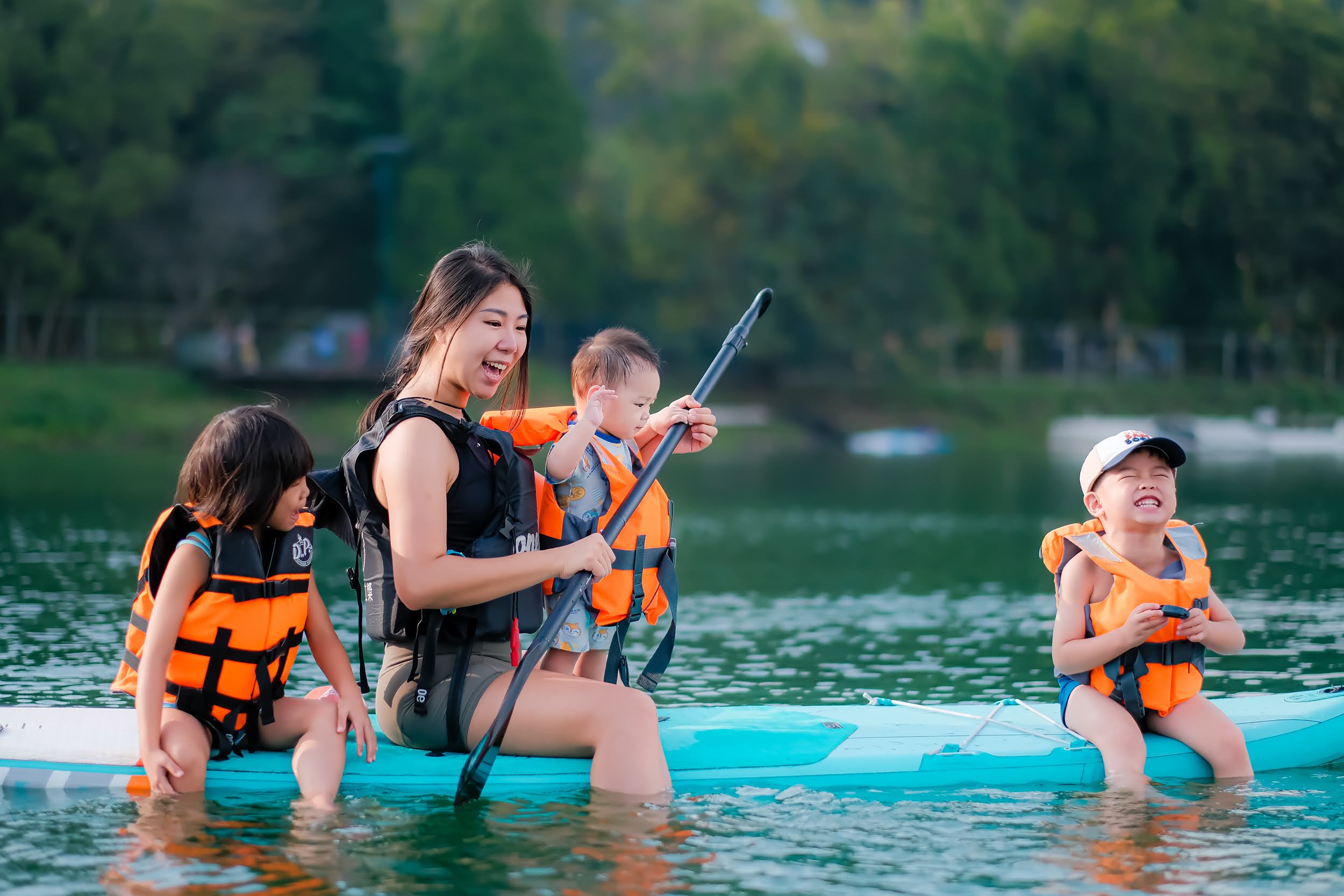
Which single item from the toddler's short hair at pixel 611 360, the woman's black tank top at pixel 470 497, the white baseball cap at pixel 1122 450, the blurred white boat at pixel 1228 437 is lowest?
the woman's black tank top at pixel 470 497

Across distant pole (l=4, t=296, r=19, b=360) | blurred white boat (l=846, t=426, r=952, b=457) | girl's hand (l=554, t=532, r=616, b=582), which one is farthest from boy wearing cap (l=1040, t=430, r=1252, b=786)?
distant pole (l=4, t=296, r=19, b=360)

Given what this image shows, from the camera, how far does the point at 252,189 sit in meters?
36.1

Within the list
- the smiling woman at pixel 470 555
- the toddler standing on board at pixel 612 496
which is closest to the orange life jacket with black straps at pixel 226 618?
the smiling woman at pixel 470 555

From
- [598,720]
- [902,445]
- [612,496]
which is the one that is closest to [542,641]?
[598,720]

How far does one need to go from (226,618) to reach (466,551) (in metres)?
0.74

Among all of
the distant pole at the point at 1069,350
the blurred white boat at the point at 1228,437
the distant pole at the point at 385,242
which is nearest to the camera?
the blurred white boat at the point at 1228,437

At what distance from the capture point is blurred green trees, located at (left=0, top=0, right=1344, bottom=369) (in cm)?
3466

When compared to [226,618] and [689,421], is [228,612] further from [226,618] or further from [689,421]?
[689,421]

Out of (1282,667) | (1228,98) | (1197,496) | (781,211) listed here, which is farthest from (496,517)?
(1228,98)

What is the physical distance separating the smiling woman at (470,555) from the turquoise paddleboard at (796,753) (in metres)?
0.22

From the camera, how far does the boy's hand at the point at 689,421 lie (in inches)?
201

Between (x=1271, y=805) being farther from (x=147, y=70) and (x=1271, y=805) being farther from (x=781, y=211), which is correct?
(x=781, y=211)

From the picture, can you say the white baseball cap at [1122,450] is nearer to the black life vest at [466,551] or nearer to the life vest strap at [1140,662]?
the life vest strap at [1140,662]

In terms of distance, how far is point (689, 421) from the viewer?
511cm
